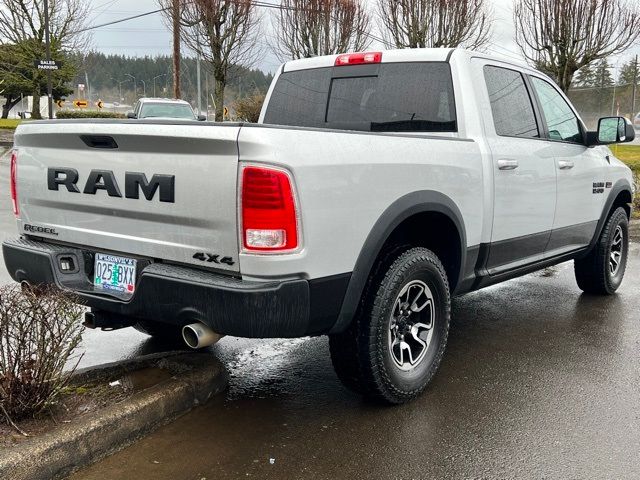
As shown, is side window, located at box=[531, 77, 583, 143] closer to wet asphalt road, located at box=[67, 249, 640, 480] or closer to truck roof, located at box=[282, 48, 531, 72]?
truck roof, located at box=[282, 48, 531, 72]

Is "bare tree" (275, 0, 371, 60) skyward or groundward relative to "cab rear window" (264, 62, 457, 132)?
skyward

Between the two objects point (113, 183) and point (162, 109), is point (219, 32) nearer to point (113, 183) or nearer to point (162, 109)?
point (162, 109)

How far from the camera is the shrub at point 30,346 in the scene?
2.79m

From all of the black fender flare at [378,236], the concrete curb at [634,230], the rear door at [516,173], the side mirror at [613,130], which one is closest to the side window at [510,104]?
the rear door at [516,173]

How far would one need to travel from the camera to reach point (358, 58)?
4.26 m

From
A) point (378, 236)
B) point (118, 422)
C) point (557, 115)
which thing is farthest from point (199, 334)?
point (557, 115)

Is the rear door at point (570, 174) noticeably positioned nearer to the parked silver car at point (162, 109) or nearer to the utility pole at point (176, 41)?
the parked silver car at point (162, 109)

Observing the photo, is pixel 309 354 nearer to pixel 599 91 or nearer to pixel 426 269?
pixel 426 269

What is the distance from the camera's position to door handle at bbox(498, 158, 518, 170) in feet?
12.7

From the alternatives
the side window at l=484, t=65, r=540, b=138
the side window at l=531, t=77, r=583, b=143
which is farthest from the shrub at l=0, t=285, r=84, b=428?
the side window at l=531, t=77, r=583, b=143

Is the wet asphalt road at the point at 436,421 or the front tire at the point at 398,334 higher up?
the front tire at the point at 398,334

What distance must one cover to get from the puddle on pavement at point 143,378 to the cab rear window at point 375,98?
1.93 m

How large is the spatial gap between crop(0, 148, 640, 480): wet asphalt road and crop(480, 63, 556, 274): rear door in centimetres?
70

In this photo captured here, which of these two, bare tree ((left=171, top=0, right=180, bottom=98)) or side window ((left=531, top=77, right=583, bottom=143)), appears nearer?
side window ((left=531, top=77, right=583, bottom=143))
